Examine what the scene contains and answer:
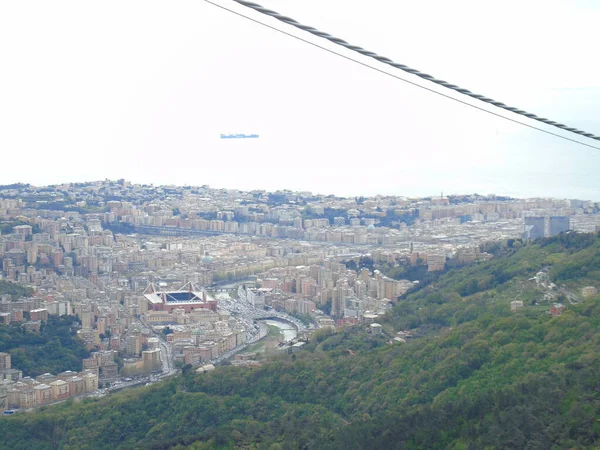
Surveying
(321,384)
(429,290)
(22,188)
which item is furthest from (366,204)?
(321,384)

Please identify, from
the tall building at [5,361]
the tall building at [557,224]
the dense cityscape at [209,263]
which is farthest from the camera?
the tall building at [557,224]

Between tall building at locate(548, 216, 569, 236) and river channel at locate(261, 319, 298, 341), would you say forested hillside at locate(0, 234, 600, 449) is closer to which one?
river channel at locate(261, 319, 298, 341)

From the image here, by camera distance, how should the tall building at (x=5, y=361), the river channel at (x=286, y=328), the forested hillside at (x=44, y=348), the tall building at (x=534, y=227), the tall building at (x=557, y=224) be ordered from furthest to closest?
the tall building at (x=534, y=227), the tall building at (x=557, y=224), the river channel at (x=286, y=328), the forested hillside at (x=44, y=348), the tall building at (x=5, y=361)

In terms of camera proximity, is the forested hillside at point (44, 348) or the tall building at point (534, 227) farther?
the tall building at point (534, 227)

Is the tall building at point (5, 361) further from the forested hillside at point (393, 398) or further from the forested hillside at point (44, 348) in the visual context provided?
the forested hillside at point (393, 398)

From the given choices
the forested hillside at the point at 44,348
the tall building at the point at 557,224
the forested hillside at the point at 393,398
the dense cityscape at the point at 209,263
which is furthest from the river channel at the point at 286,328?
the tall building at the point at 557,224

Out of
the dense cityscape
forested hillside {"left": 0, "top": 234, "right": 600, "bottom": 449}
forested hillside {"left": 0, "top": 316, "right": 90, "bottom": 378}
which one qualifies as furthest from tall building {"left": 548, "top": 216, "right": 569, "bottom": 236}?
forested hillside {"left": 0, "top": 316, "right": 90, "bottom": 378}

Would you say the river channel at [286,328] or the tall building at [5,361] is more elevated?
the tall building at [5,361]

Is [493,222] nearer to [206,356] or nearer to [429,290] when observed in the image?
[429,290]
